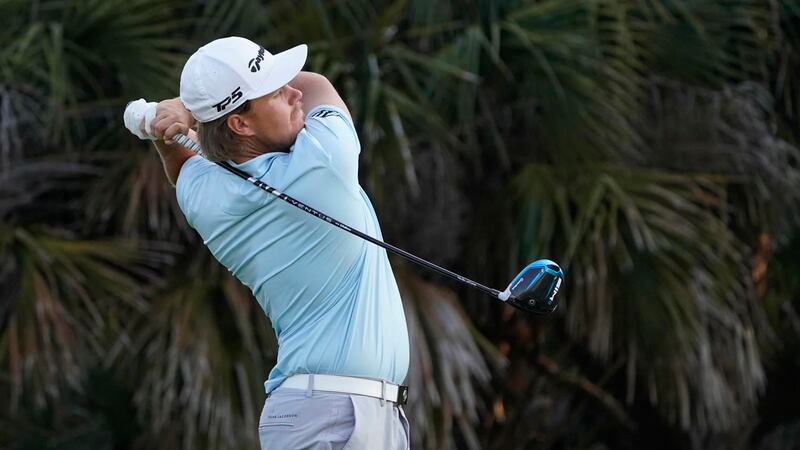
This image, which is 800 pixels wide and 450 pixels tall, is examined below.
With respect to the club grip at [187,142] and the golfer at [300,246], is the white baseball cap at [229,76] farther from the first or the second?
the club grip at [187,142]

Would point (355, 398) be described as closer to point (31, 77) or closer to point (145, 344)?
point (145, 344)

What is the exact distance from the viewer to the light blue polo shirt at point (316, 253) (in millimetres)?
3959

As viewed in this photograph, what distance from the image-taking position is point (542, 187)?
757 centimetres

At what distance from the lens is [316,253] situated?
4.04m

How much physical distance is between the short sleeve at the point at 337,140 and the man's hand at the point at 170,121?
1.30 feet

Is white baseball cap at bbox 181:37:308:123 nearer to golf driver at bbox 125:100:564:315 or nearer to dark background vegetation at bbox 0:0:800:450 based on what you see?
golf driver at bbox 125:100:564:315

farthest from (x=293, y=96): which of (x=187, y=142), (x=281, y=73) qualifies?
(x=187, y=142)

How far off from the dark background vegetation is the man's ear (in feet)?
9.74

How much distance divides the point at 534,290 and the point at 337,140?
79cm

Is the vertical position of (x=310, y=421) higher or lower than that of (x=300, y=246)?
lower

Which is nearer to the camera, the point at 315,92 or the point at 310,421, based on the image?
the point at 310,421

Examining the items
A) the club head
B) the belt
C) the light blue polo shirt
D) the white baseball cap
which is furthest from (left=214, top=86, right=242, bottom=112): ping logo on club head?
the club head

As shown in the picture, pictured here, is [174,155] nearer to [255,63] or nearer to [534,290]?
[255,63]

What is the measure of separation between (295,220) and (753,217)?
4.53 metres
